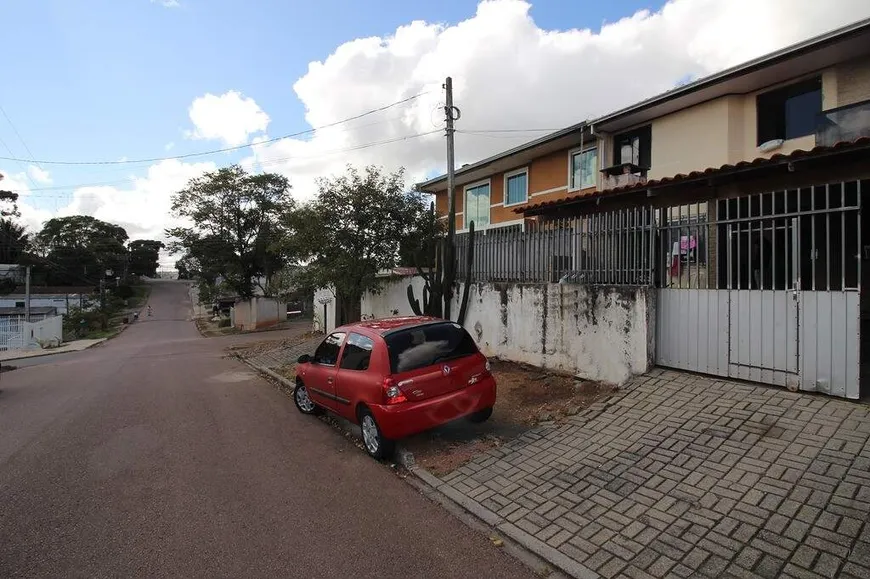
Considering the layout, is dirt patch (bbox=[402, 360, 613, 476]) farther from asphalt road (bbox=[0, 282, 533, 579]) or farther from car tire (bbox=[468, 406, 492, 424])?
asphalt road (bbox=[0, 282, 533, 579])

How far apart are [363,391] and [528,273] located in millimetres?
4716

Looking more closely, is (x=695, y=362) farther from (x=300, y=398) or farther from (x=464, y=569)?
(x=300, y=398)

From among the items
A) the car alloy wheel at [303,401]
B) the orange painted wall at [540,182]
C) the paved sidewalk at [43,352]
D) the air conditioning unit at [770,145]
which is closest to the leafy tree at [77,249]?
the paved sidewalk at [43,352]

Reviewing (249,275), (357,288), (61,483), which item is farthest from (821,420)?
(249,275)

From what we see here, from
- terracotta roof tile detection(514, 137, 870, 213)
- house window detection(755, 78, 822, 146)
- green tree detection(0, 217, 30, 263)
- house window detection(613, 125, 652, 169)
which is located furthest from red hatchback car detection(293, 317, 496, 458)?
green tree detection(0, 217, 30, 263)

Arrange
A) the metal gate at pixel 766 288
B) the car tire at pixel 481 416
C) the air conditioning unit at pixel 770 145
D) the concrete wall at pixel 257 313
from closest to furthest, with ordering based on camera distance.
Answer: the metal gate at pixel 766 288, the car tire at pixel 481 416, the air conditioning unit at pixel 770 145, the concrete wall at pixel 257 313

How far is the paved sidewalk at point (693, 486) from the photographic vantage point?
119 inches

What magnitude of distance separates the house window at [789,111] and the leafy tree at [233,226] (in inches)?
1073

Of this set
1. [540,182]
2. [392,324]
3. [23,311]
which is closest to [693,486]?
[392,324]

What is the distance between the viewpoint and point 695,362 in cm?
622

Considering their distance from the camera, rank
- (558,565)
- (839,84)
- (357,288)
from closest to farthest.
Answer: (558,565) → (839,84) → (357,288)

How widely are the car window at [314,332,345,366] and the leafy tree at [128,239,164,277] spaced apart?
88123 mm

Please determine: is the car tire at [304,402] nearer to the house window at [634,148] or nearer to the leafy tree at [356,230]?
the leafy tree at [356,230]

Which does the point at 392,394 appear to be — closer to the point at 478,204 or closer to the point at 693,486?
the point at 693,486
